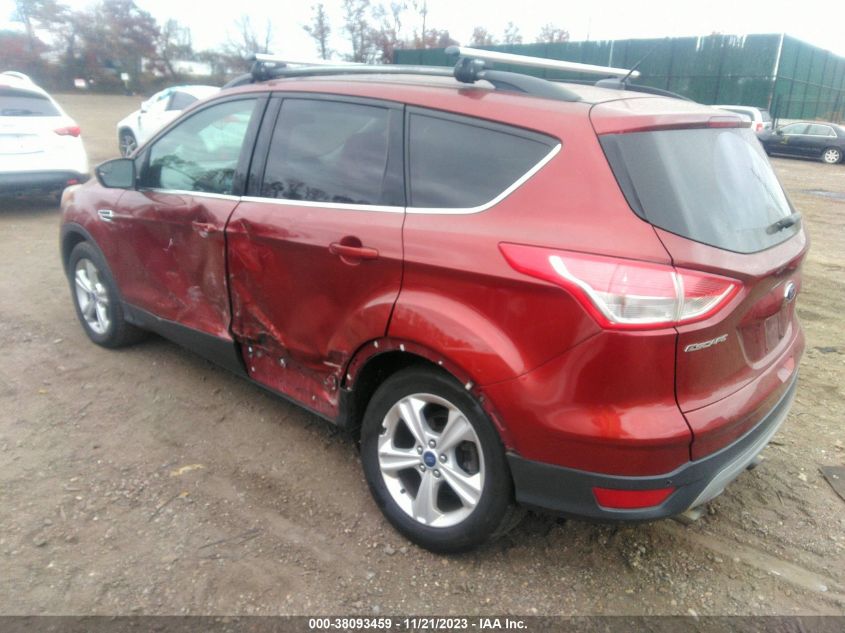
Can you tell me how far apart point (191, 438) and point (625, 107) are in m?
2.62

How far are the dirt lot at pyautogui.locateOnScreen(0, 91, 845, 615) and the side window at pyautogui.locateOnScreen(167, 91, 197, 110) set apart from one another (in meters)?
10.2

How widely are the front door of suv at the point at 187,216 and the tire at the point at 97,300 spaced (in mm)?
229

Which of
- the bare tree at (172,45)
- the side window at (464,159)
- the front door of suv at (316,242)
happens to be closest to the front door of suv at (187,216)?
the front door of suv at (316,242)

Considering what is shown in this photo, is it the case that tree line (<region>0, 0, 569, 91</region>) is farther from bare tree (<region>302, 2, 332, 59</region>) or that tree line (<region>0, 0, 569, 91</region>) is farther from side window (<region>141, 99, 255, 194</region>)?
side window (<region>141, 99, 255, 194</region>)

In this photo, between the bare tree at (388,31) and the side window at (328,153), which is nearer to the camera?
the side window at (328,153)

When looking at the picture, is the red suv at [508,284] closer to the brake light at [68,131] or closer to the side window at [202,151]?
the side window at [202,151]

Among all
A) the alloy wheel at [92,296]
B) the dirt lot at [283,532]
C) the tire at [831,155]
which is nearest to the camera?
the dirt lot at [283,532]

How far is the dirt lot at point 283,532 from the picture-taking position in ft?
8.32

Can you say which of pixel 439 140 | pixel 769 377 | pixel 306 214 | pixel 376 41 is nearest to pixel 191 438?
pixel 306 214

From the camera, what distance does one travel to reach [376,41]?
1716 inches

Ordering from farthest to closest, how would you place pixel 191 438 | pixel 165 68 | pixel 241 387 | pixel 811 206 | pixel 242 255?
1. pixel 165 68
2. pixel 811 206
3. pixel 241 387
4. pixel 191 438
5. pixel 242 255

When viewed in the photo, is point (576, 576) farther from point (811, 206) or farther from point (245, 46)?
point (245, 46)

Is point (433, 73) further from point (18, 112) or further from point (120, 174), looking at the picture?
point (18, 112)

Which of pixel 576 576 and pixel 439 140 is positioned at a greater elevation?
pixel 439 140
